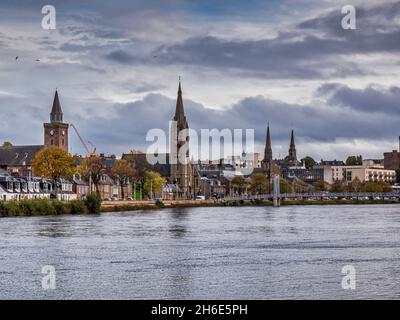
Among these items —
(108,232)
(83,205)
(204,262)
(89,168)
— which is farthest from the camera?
(89,168)

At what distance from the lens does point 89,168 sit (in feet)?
519

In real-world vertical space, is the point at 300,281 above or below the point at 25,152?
below

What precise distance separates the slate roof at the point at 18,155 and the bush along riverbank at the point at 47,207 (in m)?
56.9

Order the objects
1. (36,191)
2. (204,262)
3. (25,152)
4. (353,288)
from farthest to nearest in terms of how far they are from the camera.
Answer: (25,152)
(36,191)
(204,262)
(353,288)

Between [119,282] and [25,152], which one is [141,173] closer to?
[25,152]

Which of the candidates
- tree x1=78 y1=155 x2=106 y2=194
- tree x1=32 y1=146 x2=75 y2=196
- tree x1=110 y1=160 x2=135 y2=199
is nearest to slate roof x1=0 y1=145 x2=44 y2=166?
tree x1=110 y1=160 x2=135 y2=199

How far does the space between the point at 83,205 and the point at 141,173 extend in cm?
6992

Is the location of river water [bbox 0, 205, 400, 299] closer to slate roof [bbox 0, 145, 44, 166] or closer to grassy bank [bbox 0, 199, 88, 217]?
grassy bank [bbox 0, 199, 88, 217]

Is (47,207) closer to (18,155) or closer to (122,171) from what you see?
(122,171)

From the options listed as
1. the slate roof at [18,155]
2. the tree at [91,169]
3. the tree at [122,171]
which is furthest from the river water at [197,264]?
the slate roof at [18,155]

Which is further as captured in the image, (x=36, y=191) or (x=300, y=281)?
(x=36, y=191)

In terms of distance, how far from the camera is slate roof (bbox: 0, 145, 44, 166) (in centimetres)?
18138

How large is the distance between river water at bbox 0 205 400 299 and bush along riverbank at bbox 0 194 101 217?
35.8 meters
